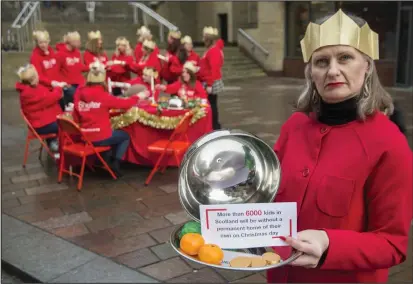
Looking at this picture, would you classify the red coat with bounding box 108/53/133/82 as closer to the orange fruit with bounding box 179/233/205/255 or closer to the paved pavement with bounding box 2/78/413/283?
the paved pavement with bounding box 2/78/413/283

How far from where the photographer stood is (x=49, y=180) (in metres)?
Answer: 5.36

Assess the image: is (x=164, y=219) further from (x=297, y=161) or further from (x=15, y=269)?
(x=297, y=161)

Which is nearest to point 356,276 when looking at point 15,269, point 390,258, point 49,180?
point 390,258

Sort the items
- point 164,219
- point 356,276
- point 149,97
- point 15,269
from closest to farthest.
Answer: point 356,276 → point 15,269 → point 164,219 → point 149,97

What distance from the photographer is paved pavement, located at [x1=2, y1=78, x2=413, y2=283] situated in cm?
321

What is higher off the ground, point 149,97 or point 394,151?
point 394,151

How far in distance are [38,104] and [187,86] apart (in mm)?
1982

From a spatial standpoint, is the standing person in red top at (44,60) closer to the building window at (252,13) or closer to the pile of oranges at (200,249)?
the pile of oranges at (200,249)

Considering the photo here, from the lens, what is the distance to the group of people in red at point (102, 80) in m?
5.01

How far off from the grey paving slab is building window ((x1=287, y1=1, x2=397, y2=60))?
10.0m

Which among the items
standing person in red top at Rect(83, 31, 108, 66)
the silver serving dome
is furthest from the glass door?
the silver serving dome

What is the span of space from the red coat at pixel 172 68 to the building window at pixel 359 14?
18.7 feet

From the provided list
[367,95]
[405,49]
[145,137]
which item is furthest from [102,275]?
[405,49]

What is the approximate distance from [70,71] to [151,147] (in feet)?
10.5
